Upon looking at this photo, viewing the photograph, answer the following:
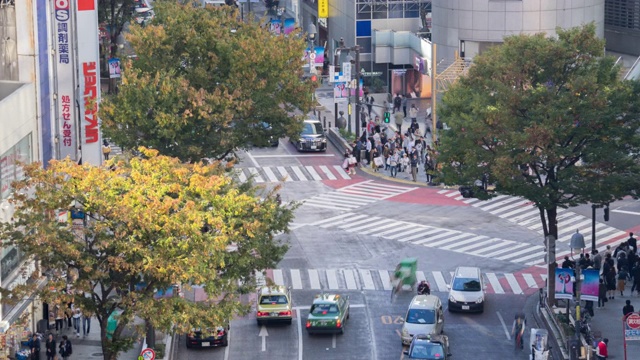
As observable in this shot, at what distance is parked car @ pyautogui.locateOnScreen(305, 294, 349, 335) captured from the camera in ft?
182

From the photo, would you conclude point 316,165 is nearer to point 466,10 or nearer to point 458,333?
point 466,10

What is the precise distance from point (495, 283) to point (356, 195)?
17615 millimetres

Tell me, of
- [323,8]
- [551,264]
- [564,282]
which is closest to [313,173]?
[551,264]

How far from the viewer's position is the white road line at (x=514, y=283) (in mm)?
62263

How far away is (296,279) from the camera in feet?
209

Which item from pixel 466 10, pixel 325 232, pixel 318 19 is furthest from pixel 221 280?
pixel 318 19

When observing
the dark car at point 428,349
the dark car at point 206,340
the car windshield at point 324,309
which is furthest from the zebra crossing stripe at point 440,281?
the dark car at point 206,340

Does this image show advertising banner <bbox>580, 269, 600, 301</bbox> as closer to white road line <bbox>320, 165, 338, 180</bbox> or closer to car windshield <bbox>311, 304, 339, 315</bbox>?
car windshield <bbox>311, 304, 339, 315</bbox>

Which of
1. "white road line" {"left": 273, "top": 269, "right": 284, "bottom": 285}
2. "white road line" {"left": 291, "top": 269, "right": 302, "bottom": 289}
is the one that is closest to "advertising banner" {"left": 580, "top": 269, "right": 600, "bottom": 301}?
"white road line" {"left": 291, "top": 269, "right": 302, "bottom": 289}

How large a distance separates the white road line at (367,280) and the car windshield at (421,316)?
24.4 ft

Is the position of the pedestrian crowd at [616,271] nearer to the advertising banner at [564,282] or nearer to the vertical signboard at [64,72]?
the advertising banner at [564,282]

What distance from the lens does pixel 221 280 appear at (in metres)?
48.5

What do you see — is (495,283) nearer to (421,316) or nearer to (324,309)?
(421,316)

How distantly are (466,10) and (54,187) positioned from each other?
5608cm
